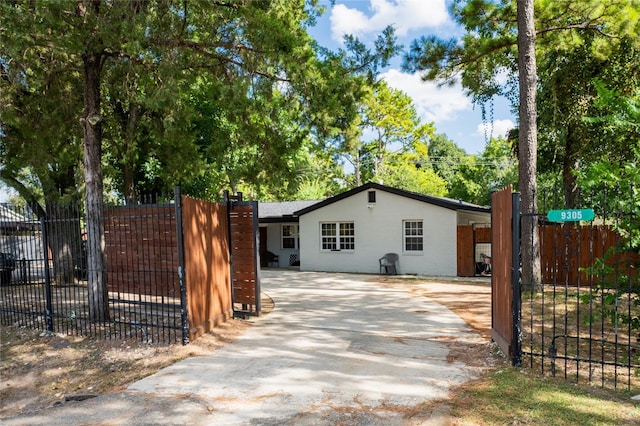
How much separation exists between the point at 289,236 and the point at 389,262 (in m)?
6.25

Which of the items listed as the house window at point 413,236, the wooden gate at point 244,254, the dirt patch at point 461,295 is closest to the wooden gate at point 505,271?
the dirt patch at point 461,295

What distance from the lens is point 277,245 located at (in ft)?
69.5

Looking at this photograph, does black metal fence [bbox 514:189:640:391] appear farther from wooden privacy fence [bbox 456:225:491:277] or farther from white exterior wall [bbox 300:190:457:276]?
white exterior wall [bbox 300:190:457:276]

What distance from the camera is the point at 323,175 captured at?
4125 cm

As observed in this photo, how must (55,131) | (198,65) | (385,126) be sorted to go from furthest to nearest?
(385,126)
(55,131)
(198,65)

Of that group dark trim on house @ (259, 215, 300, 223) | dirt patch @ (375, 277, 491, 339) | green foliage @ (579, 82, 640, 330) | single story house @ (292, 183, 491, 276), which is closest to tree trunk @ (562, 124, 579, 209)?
single story house @ (292, 183, 491, 276)

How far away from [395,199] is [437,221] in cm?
190

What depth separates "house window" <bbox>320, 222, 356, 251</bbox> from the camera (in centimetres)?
1773

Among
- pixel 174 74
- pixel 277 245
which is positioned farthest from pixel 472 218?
pixel 174 74

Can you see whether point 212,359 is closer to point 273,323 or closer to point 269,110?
point 273,323

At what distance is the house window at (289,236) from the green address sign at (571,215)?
54.6 ft

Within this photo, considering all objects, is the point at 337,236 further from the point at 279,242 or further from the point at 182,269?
the point at 182,269

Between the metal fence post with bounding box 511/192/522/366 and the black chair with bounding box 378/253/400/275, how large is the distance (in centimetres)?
1145

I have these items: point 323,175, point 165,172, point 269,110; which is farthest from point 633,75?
point 323,175
